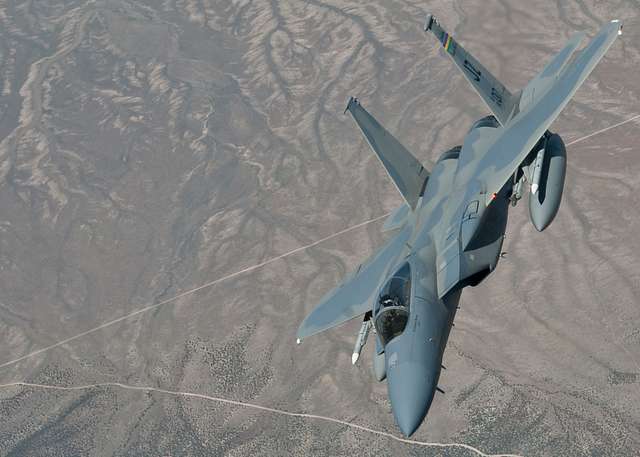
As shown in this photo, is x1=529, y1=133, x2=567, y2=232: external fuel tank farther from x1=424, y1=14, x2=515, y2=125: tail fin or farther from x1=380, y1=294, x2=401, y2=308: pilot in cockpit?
x1=380, y1=294, x2=401, y2=308: pilot in cockpit

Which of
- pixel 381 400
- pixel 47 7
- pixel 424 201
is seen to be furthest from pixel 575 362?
pixel 47 7

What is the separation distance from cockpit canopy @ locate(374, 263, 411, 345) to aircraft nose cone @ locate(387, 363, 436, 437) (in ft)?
4.32

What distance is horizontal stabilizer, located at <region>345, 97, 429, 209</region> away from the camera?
3259 cm

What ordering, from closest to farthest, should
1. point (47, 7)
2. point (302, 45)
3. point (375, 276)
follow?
point (375, 276) → point (302, 45) → point (47, 7)

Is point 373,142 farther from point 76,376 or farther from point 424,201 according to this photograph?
point 76,376

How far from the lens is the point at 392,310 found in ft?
81.7

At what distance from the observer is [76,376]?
43281 mm

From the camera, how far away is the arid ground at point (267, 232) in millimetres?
37500

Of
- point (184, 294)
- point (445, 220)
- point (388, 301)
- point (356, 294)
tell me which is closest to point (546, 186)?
point (445, 220)

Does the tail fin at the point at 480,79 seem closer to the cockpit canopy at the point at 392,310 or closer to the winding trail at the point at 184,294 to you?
the cockpit canopy at the point at 392,310

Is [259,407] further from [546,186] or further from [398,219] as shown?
[546,186]

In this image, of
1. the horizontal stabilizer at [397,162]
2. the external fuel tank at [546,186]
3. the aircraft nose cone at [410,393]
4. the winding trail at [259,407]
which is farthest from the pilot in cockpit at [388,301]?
the winding trail at [259,407]

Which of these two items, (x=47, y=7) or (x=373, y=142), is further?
(x=47, y=7)

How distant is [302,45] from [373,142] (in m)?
31.1
